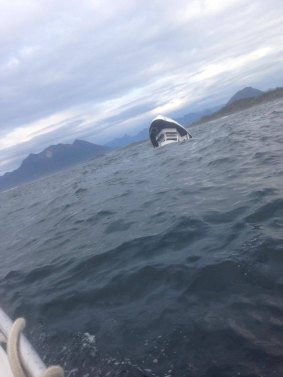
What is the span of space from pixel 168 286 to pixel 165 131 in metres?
34.6

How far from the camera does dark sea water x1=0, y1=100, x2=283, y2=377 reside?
4.55 meters

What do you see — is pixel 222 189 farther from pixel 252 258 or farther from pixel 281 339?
pixel 281 339

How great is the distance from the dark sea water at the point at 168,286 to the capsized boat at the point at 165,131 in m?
27.8

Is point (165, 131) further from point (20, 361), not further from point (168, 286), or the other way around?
point (20, 361)

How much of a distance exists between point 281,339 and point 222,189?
23.7ft

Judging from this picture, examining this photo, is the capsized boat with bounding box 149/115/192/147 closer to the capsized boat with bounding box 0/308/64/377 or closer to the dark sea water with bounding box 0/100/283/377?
the dark sea water with bounding box 0/100/283/377

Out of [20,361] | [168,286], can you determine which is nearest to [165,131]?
[168,286]

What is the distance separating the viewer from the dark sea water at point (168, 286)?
4.55 meters

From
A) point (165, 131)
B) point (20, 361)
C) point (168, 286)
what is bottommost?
point (168, 286)

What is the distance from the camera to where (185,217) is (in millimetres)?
9641

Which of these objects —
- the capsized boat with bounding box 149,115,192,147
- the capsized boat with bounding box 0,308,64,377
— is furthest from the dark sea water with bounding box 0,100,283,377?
the capsized boat with bounding box 149,115,192,147

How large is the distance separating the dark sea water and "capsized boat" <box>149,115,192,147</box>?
27.8m

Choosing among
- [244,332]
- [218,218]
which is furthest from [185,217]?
[244,332]

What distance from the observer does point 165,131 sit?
131 feet
